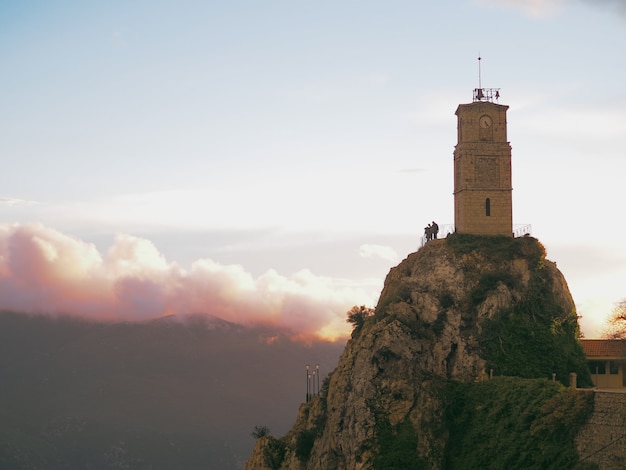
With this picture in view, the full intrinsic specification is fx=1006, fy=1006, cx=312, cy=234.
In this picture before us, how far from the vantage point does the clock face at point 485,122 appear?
102 m

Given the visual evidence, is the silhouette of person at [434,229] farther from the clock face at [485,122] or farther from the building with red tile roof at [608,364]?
the building with red tile roof at [608,364]

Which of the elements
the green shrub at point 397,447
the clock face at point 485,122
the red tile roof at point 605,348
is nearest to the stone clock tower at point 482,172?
the clock face at point 485,122

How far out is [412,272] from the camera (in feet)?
323

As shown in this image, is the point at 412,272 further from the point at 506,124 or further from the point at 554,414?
the point at 554,414

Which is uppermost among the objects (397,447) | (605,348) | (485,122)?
(485,122)

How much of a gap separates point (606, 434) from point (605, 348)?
25234 mm

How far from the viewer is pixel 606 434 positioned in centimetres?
6838

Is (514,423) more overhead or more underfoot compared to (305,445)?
more overhead

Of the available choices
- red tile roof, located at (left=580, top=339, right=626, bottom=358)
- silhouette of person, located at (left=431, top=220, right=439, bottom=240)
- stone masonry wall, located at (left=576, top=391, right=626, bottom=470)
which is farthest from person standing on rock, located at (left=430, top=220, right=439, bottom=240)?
stone masonry wall, located at (left=576, top=391, right=626, bottom=470)

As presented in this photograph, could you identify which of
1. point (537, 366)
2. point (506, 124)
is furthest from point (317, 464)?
point (506, 124)

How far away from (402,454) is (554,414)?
660 inches

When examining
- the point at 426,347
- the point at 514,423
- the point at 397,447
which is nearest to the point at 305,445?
the point at 397,447

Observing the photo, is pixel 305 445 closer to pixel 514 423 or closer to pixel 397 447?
pixel 397 447

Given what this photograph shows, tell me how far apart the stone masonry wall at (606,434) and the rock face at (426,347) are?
18.5 metres
